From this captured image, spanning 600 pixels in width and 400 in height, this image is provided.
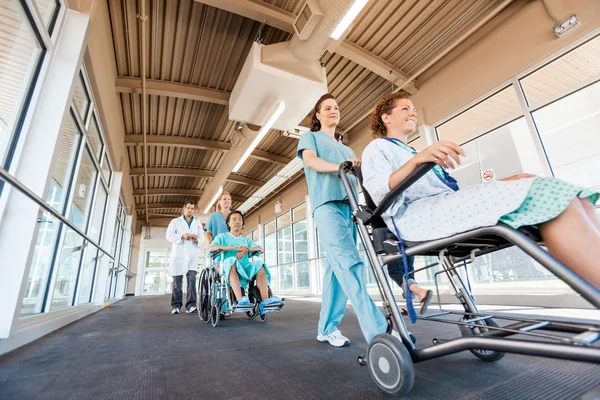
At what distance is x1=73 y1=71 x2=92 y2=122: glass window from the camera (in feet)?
9.57

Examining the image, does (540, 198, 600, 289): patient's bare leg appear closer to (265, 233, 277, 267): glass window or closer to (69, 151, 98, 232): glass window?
(69, 151, 98, 232): glass window

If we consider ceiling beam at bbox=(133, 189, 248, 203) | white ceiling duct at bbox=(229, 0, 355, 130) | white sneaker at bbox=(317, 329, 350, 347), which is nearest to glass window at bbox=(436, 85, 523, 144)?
white ceiling duct at bbox=(229, 0, 355, 130)

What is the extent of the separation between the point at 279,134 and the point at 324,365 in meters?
5.72

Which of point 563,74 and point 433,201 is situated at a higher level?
point 563,74

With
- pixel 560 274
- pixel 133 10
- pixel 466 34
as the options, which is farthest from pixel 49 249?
pixel 466 34

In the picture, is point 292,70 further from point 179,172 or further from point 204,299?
point 179,172

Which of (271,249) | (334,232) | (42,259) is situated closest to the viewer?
(334,232)

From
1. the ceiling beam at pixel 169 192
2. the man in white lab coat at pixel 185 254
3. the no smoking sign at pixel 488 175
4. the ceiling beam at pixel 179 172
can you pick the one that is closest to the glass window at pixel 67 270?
the man in white lab coat at pixel 185 254

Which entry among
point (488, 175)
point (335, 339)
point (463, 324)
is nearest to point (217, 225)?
point (335, 339)

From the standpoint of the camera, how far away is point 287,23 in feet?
11.7

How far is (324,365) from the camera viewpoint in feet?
3.84

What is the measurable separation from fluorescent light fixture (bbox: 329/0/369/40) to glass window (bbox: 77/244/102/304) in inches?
173

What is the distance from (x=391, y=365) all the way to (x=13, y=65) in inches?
104

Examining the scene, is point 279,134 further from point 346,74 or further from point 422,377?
point 422,377
